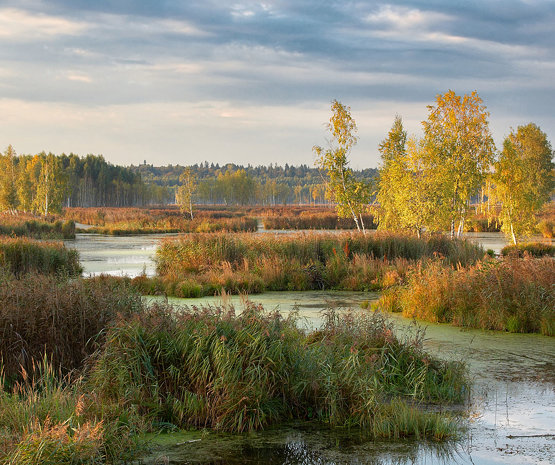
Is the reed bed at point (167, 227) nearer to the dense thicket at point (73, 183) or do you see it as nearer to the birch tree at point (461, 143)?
the dense thicket at point (73, 183)

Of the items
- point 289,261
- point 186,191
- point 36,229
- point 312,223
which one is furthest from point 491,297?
point 186,191

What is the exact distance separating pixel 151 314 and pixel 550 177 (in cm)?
6960

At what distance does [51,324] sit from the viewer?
8430mm

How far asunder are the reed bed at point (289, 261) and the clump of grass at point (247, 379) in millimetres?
9615

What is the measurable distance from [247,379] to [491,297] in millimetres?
7200

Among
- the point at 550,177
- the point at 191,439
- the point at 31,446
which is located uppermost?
the point at 550,177

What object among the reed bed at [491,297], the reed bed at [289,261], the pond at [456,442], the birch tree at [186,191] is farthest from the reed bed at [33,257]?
the birch tree at [186,191]

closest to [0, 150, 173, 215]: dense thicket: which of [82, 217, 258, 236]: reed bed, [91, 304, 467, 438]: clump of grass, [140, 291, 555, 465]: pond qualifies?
[82, 217, 258, 236]: reed bed

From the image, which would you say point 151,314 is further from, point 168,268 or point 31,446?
point 168,268

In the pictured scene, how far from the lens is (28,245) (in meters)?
21.7

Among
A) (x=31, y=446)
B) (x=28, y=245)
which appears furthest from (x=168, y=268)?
(x=31, y=446)

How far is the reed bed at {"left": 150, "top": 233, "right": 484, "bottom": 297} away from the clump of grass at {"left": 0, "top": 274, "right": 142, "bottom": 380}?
27.4 ft

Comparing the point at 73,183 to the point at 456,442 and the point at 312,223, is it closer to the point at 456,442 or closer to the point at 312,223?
the point at 312,223

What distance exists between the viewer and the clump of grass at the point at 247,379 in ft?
22.6
